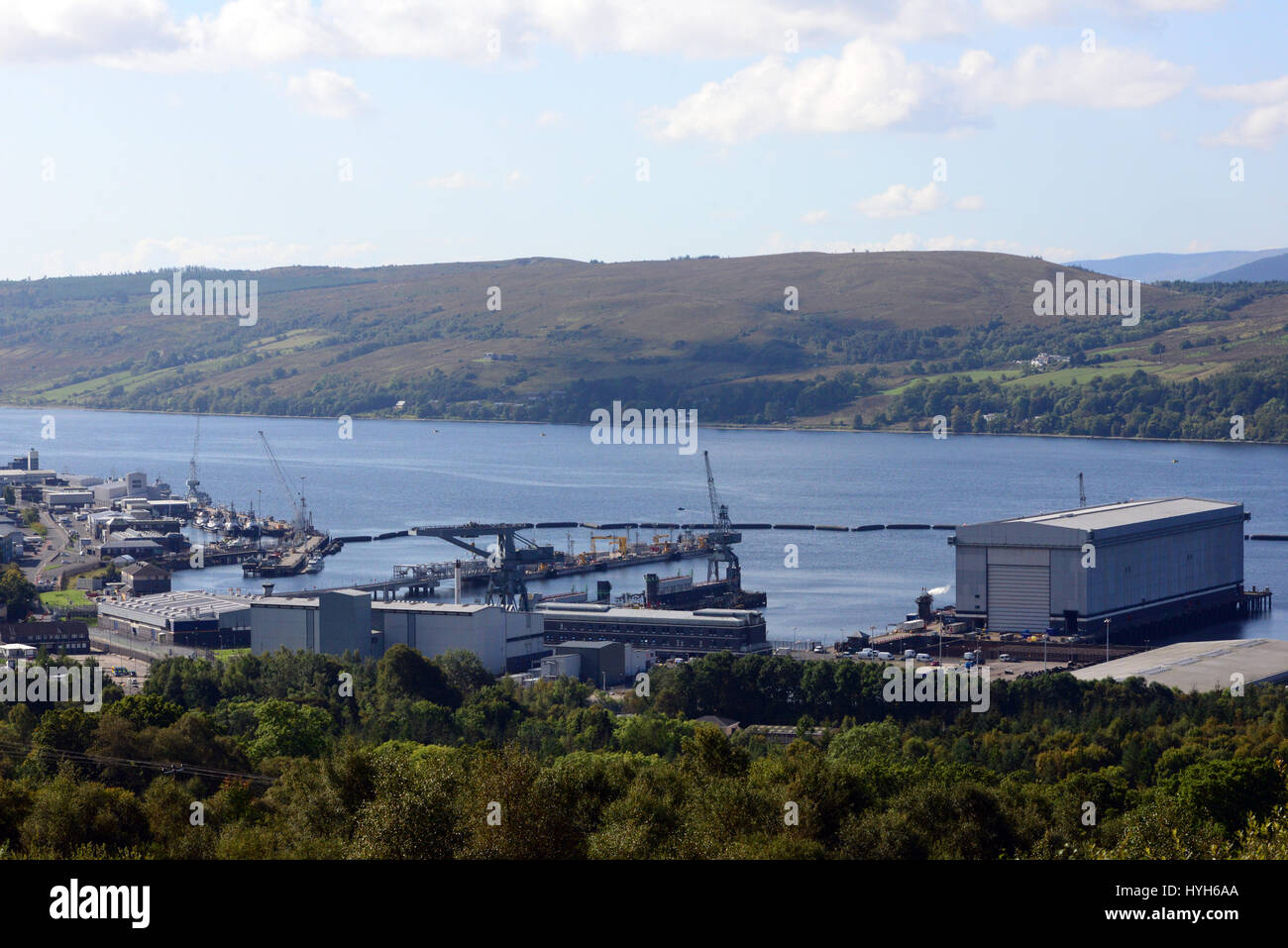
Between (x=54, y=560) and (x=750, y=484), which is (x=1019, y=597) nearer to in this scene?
(x=54, y=560)

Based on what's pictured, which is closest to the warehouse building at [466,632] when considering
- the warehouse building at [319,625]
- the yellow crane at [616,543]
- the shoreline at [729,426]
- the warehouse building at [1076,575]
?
the warehouse building at [319,625]

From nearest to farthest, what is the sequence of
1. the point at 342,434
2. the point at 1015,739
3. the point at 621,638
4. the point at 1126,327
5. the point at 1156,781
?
the point at 1156,781
the point at 1015,739
the point at 621,638
the point at 342,434
the point at 1126,327

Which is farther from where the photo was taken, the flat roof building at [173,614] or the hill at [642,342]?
the hill at [642,342]

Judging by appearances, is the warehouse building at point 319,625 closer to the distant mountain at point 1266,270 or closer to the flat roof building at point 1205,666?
the flat roof building at point 1205,666

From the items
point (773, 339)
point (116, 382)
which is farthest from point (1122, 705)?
point (116, 382)

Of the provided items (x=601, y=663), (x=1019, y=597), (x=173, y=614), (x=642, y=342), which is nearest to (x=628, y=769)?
(x=601, y=663)

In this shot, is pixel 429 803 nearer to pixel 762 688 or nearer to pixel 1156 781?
pixel 1156 781
